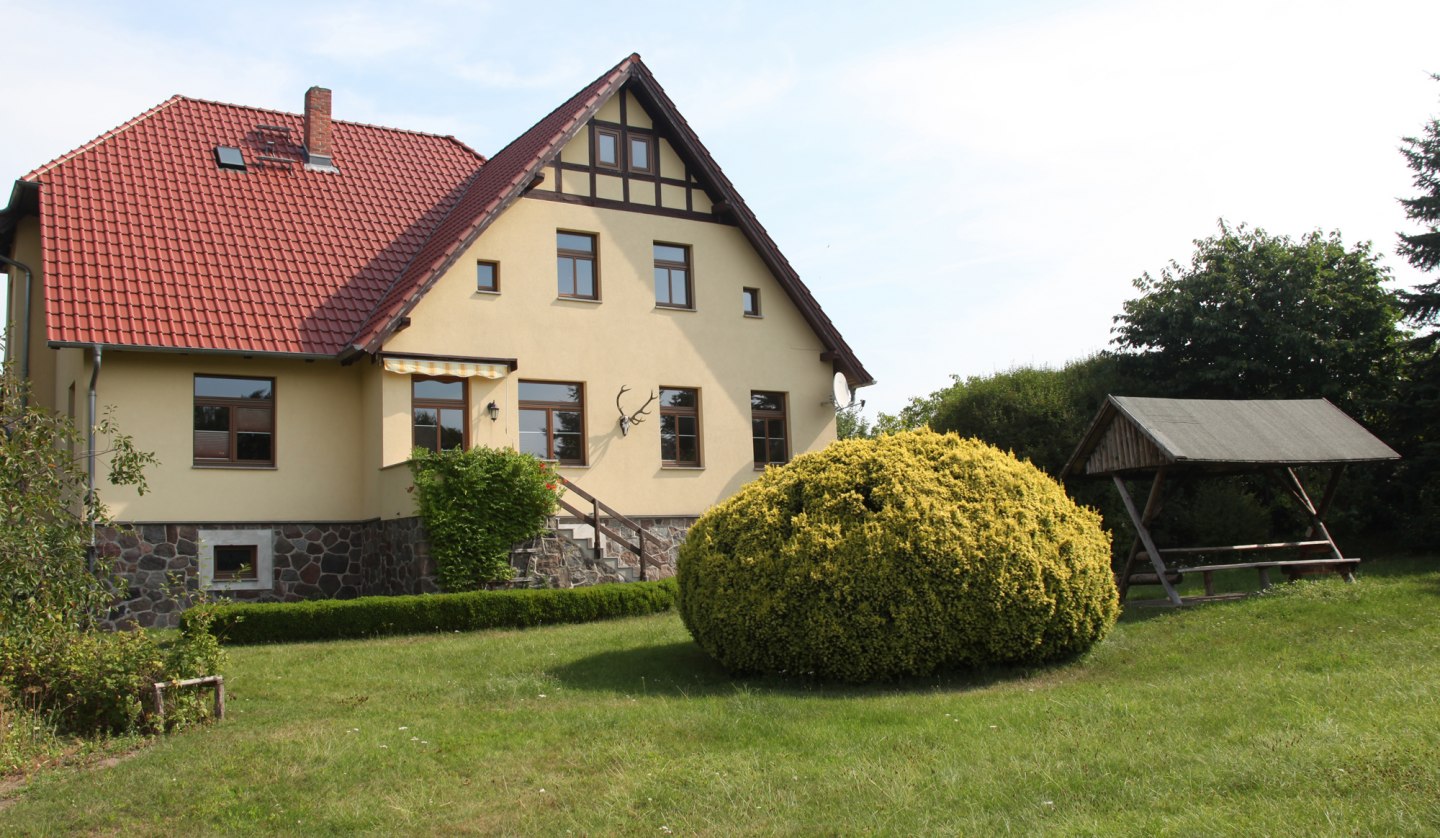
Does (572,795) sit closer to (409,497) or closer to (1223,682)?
(1223,682)

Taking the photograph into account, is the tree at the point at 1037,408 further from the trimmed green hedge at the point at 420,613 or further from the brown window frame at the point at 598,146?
the trimmed green hedge at the point at 420,613

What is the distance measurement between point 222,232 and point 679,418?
9.01 meters

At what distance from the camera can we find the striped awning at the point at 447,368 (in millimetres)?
20109

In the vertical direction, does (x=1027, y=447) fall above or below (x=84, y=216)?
below

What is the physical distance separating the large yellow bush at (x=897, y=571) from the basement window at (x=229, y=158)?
15094mm

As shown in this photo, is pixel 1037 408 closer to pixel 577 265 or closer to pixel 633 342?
pixel 633 342

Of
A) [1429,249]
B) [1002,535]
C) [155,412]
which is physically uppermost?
[1429,249]

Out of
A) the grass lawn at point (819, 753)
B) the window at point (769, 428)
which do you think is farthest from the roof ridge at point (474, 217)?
the grass lawn at point (819, 753)

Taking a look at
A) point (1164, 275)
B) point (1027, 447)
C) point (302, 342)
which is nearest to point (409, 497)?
point (302, 342)

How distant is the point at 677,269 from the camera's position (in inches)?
942

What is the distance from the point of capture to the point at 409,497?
19.2m

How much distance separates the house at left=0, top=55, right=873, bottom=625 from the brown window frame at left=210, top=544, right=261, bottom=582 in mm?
40

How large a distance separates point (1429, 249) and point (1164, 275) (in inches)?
237

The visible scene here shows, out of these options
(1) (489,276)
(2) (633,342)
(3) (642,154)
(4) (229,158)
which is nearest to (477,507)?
(1) (489,276)
